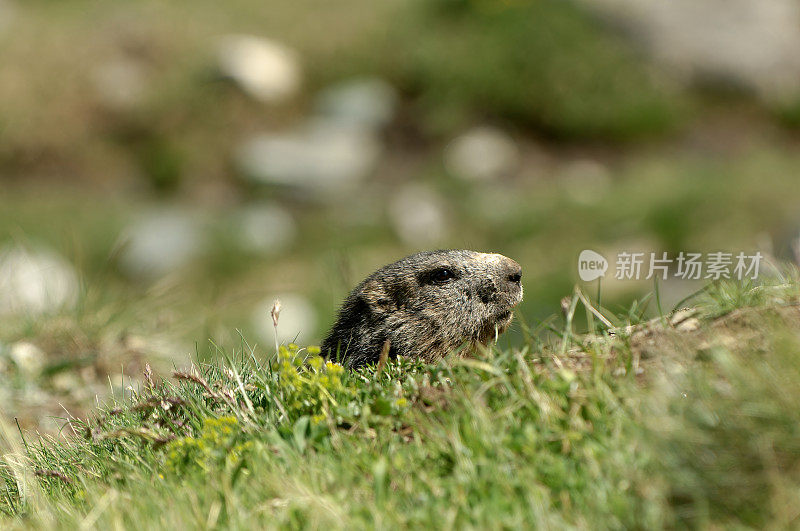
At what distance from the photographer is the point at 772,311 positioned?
3.42 m

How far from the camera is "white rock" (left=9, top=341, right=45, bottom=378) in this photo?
19.8ft

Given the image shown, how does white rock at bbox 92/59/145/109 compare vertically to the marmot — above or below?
above

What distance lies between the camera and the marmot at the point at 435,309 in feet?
15.9

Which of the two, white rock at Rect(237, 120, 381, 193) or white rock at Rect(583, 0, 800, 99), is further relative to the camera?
white rock at Rect(583, 0, 800, 99)

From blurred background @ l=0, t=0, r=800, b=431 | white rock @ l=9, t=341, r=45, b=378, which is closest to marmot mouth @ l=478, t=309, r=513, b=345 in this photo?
white rock @ l=9, t=341, r=45, b=378

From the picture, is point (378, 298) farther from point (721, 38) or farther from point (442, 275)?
point (721, 38)

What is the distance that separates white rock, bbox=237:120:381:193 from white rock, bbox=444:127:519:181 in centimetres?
143

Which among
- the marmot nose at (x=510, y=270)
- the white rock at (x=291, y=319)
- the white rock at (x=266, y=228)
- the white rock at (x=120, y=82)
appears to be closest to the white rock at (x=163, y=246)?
the white rock at (x=266, y=228)

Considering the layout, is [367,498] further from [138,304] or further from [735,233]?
[735,233]

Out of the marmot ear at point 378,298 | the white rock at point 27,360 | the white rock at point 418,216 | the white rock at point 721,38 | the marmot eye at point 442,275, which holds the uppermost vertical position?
the white rock at point 721,38

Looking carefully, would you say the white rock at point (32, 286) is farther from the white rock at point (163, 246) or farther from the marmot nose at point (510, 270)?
the marmot nose at point (510, 270)

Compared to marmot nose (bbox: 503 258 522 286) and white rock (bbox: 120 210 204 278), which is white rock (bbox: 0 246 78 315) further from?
marmot nose (bbox: 503 258 522 286)

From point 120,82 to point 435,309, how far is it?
520 inches

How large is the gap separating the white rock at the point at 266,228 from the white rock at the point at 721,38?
7.41 metres
